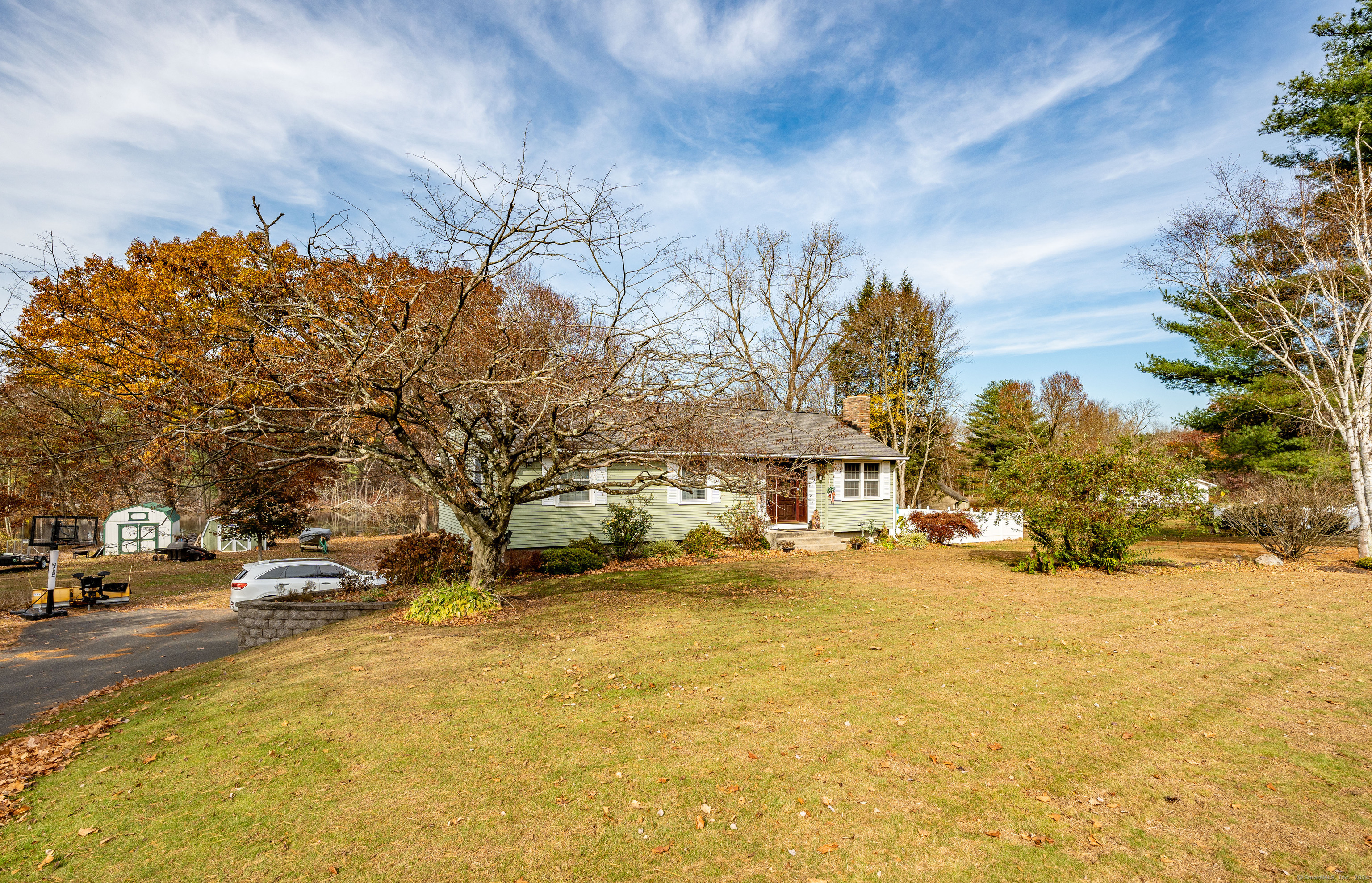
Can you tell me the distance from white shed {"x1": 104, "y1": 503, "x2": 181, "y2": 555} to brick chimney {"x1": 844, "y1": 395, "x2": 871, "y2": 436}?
30.9m

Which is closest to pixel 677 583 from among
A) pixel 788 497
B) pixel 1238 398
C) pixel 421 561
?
pixel 421 561

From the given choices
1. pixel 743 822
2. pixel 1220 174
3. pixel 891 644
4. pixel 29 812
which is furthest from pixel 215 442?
pixel 1220 174

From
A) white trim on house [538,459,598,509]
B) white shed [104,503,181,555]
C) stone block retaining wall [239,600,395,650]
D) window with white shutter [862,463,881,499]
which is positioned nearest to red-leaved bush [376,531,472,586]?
stone block retaining wall [239,600,395,650]

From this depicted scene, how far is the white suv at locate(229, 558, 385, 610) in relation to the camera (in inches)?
550

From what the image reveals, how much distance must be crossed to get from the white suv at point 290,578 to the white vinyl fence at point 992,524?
62.5ft

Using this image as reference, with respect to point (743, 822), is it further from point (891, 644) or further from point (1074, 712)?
point (891, 644)

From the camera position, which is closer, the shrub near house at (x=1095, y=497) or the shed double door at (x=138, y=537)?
the shrub near house at (x=1095, y=497)

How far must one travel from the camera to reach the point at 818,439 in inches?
870

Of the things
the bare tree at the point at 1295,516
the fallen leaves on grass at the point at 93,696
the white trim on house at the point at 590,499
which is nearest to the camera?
the fallen leaves on grass at the point at 93,696

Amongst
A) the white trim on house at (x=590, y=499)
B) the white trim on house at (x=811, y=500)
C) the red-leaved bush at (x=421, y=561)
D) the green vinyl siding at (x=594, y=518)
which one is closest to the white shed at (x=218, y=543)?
the green vinyl siding at (x=594, y=518)

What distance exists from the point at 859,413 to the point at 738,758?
75.4 ft

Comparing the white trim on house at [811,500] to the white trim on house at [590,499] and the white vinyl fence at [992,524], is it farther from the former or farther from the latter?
the white trim on house at [590,499]

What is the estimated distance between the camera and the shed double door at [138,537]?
2742cm

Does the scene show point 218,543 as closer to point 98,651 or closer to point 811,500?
point 98,651
